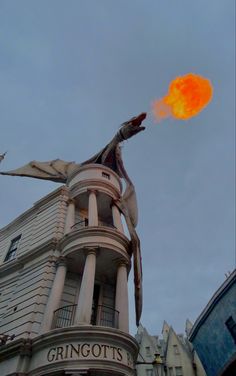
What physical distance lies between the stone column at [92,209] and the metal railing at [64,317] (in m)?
4.58

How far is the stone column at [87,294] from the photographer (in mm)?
12086

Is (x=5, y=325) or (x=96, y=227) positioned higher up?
(x=96, y=227)

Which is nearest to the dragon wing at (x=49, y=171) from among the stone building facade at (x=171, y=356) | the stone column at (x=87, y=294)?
the stone column at (x=87, y=294)

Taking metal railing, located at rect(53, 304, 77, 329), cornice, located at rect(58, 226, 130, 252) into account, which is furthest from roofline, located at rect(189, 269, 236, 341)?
metal railing, located at rect(53, 304, 77, 329)

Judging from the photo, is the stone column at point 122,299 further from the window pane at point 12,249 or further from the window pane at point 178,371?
the window pane at point 178,371

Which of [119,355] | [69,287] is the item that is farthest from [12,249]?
[119,355]

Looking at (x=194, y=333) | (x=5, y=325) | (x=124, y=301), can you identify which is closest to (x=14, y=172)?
(x=5, y=325)

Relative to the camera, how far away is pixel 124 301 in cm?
1386

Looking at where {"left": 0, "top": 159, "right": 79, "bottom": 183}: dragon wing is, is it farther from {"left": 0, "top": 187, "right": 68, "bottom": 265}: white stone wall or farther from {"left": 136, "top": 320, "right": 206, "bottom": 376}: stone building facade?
{"left": 136, "top": 320, "right": 206, "bottom": 376}: stone building facade

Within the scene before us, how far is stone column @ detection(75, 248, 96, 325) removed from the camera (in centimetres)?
1209

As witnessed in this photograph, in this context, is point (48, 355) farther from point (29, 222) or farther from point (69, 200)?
point (29, 222)

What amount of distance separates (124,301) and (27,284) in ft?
18.3

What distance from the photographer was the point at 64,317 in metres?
13.6

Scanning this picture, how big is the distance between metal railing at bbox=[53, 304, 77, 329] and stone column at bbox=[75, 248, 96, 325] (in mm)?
674
